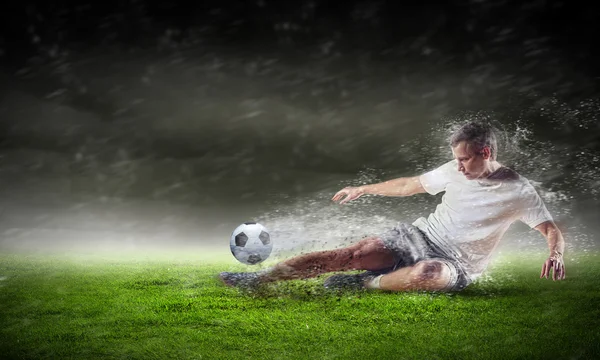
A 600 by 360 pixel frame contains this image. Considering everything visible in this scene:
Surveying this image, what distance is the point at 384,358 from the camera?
541 centimetres

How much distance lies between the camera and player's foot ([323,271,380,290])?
8984mm

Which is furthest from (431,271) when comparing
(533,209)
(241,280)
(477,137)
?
Answer: (241,280)

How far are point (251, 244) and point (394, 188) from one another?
331 centimetres

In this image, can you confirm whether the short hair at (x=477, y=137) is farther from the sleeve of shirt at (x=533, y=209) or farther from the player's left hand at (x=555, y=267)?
the player's left hand at (x=555, y=267)

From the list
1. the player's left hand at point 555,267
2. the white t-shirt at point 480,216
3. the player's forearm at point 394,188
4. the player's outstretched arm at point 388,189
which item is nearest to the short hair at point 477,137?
the white t-shirt at point 480,216

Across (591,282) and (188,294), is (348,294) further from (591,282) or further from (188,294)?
(591,282)

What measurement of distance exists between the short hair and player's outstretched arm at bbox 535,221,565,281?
1647 mm

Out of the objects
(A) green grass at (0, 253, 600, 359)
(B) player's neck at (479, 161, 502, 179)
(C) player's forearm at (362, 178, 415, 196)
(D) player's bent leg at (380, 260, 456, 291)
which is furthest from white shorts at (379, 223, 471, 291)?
(B) player's neck at (479, 161, 502, 179)

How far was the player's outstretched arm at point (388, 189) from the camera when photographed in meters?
9.66

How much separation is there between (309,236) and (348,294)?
9.44ft

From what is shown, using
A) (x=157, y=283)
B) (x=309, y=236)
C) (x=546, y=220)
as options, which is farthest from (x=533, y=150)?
(x=157, y=283)

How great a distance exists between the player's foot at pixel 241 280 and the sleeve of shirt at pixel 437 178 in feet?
13.1

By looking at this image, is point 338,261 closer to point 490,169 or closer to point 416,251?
point 416,251

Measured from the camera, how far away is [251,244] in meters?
10.3
